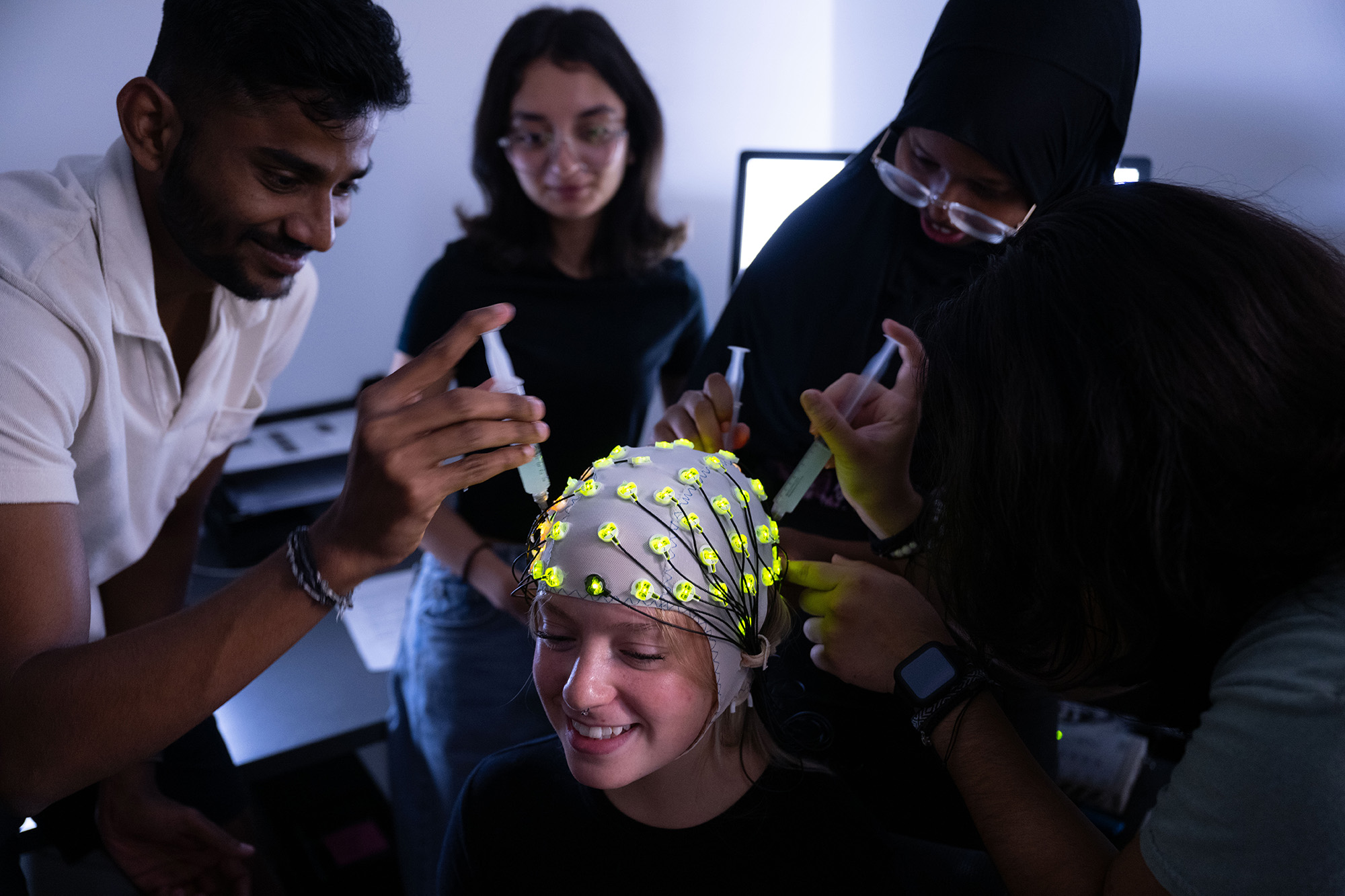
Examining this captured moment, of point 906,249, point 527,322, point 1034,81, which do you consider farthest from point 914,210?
point 527,322

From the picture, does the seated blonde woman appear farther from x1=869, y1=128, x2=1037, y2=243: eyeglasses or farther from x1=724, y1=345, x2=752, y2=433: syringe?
x1=869, y1=128, x2=1037, y2=243: eyeglasses

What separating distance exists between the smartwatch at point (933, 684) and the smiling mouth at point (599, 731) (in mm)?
298

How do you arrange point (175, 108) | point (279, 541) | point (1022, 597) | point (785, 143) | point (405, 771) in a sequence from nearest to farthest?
point (1022, 597)
point (175, 108)
point (405, 771)
point (279, 541)
point (785, 143)

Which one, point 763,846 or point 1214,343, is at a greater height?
point 1214,343

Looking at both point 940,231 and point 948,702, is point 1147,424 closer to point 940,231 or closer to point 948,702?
point 948,702

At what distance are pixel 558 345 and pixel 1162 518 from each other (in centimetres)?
124

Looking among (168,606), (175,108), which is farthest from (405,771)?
(175,108)

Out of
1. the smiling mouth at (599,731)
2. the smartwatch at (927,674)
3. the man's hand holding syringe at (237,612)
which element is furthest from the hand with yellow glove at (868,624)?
the man's hand holding syringe at (237,612)

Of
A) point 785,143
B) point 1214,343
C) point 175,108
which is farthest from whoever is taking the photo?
point 785,143

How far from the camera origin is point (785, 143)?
2529 millimetres

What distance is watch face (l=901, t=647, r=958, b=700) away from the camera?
89cm

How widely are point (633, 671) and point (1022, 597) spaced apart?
15.7 inches

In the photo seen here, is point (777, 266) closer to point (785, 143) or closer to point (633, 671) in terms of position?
point (633, 671)

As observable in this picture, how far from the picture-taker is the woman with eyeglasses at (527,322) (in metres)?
1.61
